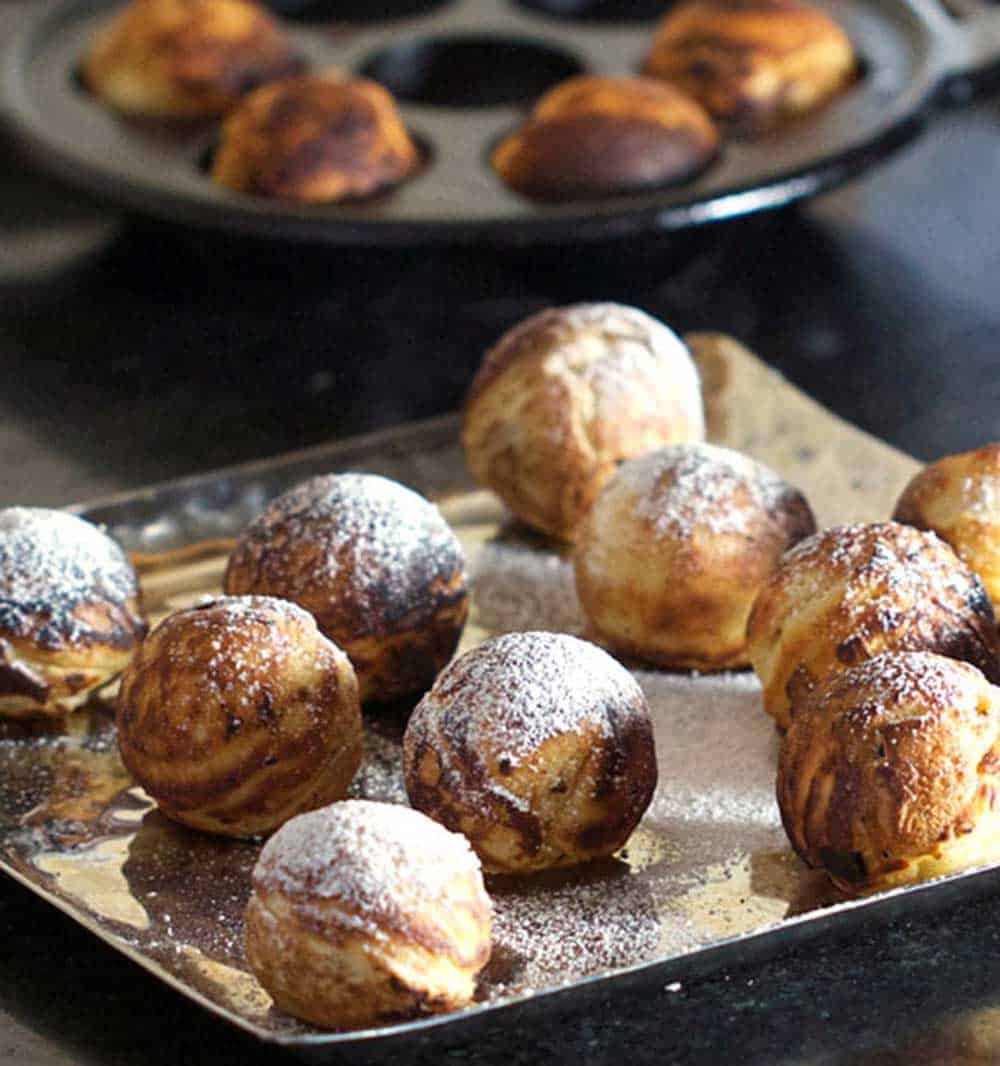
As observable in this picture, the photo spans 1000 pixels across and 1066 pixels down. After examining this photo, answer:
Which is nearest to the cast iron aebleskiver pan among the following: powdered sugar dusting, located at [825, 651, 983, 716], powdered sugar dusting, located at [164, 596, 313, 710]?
powdered sugar dusting, located at [164, 596, 313, 710]

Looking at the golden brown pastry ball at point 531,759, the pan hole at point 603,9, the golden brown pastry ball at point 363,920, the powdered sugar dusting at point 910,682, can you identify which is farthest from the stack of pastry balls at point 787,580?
the pan hole at point 603,9

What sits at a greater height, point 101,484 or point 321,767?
point 321,767

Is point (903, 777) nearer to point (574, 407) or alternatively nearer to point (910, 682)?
point (910, 682)

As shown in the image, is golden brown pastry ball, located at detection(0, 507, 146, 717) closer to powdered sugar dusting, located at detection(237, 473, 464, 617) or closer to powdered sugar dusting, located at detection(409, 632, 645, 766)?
powdered sugar dusting, located at detection(237, 473, 464, 617)

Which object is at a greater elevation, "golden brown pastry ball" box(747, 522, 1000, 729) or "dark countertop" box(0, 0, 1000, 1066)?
"golden brown pastry ball" box(747, 522, 1000, 729)

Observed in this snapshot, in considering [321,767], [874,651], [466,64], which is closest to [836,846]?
[874,651]

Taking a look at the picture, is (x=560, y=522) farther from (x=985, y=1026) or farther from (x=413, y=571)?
(x=985, y=1026)

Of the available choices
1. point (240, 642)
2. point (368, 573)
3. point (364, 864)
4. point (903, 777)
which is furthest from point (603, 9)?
point (364, 864)
